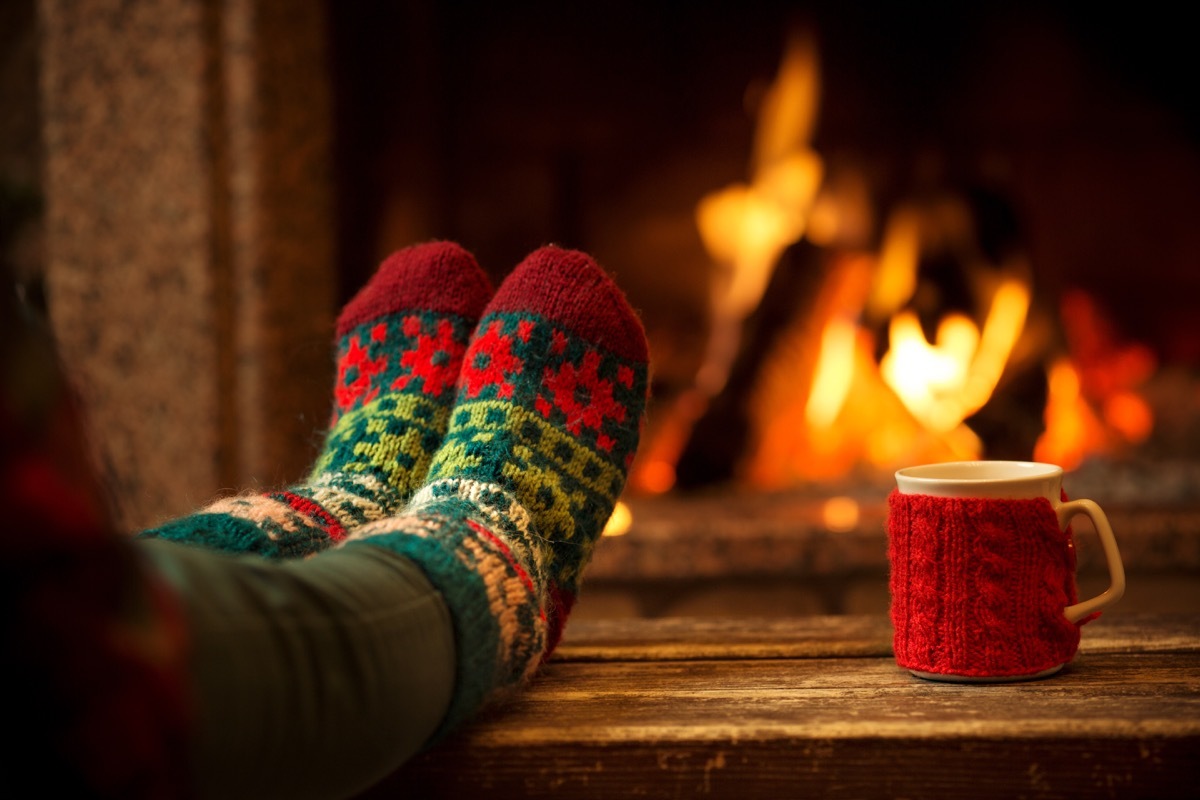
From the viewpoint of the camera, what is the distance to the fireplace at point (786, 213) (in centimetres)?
128

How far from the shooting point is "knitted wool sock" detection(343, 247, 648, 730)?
1.56 ft

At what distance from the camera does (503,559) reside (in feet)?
1.67

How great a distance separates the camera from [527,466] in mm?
638

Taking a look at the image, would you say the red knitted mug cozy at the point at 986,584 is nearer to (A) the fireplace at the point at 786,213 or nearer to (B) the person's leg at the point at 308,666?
(B) the person's leg at the point at 308,666

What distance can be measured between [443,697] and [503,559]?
0.28 ft

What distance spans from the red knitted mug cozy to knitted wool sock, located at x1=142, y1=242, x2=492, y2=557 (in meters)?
0.31

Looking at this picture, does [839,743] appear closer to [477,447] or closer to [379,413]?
[477,447]

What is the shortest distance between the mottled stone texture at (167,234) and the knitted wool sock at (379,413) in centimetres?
41

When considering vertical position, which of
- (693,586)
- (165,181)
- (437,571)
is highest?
(165,181)

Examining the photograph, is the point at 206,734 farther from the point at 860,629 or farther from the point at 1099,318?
the point at 1099,318

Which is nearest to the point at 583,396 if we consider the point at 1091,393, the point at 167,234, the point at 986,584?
the point at 986,584

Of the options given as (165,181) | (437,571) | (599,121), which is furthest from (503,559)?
(599,121)

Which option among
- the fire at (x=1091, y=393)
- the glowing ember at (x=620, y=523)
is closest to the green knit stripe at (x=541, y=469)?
the glowing ember at (x=620, y=523)

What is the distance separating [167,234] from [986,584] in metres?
0.98
